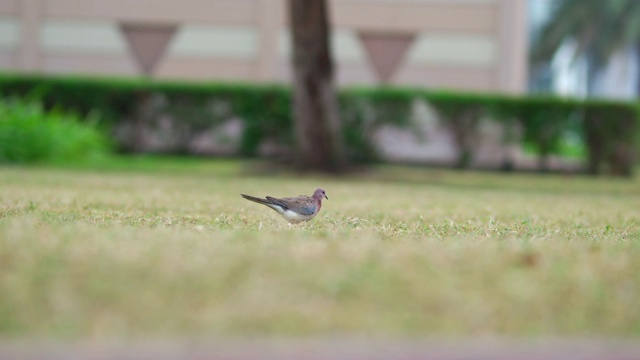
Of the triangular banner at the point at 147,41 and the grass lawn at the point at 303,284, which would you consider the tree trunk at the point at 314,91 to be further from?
the triangular banner at the point at 147,41

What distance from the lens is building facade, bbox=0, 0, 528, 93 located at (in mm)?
25672

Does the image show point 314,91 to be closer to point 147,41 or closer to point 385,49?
point 385,49

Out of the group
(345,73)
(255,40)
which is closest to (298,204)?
(345,73)

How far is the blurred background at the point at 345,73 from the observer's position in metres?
21.6

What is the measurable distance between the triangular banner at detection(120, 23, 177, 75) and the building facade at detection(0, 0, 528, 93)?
26 mm

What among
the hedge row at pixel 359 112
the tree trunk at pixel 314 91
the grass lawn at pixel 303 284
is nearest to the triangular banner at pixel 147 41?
the hedge row at pixel 359 112

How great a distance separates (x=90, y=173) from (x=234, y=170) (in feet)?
11.4

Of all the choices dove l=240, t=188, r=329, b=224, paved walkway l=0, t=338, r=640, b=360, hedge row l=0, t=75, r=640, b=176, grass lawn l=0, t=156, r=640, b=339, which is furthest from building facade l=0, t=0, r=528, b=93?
paved walkway l=0, t=338, r=640, b=360

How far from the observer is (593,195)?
14.8 meters

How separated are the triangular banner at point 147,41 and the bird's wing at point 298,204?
19.3 metres

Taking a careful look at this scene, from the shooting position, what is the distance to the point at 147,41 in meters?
26.4

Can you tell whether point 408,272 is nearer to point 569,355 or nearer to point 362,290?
point 362,290

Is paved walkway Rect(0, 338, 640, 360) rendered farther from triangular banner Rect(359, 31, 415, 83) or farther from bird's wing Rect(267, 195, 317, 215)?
triangular banner Rect(359, 31, 415, 83)

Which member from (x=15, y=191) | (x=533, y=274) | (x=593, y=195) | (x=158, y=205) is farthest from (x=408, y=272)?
(x=593, y=195)
